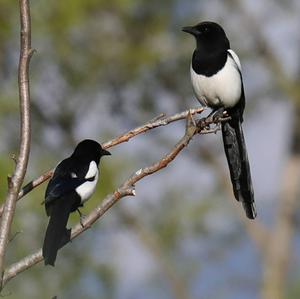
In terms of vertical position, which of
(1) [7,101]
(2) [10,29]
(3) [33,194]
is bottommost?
(3) [33,194]

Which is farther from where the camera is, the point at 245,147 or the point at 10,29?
the point at 10,29

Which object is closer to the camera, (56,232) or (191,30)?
(56,232)

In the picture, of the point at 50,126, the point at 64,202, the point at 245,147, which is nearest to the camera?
the point at 64,202

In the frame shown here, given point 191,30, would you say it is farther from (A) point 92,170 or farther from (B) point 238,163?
(A) point 92,170

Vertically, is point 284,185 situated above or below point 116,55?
below

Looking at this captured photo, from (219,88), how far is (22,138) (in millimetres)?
1586

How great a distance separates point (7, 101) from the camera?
1068 cm

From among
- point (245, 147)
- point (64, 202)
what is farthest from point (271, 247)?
point (64, 202)

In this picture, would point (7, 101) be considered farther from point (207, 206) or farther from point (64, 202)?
point (64, 202)

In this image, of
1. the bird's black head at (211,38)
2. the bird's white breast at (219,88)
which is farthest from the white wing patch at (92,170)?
the bird's black head at (211,38)

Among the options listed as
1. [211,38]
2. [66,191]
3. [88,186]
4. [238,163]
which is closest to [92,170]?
[88,186]

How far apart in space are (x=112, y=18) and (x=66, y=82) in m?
0.84

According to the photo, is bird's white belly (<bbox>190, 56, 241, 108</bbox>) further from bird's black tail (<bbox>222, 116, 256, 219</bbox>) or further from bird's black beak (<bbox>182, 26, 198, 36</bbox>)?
bird's black beak (<bbox>182, 26, 198, 36</bbox>)

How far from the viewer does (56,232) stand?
2.74 meters
